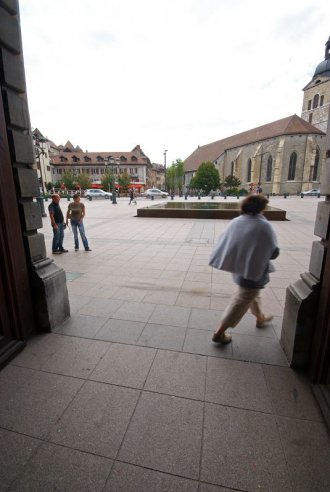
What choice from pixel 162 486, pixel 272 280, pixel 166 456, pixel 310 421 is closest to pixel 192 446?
pixel 166 456

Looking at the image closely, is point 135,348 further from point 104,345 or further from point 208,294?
point 208,294

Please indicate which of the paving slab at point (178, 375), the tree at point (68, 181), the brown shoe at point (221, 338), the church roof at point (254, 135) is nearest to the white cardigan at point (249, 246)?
the brown shoe at point (221, 338)

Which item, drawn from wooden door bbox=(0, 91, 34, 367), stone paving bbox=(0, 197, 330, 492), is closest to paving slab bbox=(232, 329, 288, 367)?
stone paving bbox=(0, 197, 330, 492)

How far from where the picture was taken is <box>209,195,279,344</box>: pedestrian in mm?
2494

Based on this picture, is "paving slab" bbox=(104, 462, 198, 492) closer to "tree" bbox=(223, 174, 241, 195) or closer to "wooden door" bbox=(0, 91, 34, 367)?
"wooden door" bbox=(0, 91, 34, 367)

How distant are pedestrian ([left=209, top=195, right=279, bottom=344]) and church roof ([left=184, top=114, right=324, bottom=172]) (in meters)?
56.3

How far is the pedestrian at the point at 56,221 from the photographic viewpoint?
691 cm

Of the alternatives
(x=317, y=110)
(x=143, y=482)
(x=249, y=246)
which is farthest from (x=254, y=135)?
(x=143, y=482)

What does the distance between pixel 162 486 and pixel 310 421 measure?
4.27 feet

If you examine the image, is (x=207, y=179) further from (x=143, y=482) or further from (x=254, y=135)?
(x=143, y=482)

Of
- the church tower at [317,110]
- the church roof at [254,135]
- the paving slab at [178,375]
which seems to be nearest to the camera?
the paving slab at [178,375]

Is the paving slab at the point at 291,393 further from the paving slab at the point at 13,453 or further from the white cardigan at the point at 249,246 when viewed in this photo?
the paving slab at the point at 13,453

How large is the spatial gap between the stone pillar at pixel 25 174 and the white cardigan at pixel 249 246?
2.31 m

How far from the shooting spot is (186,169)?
3253 inches
